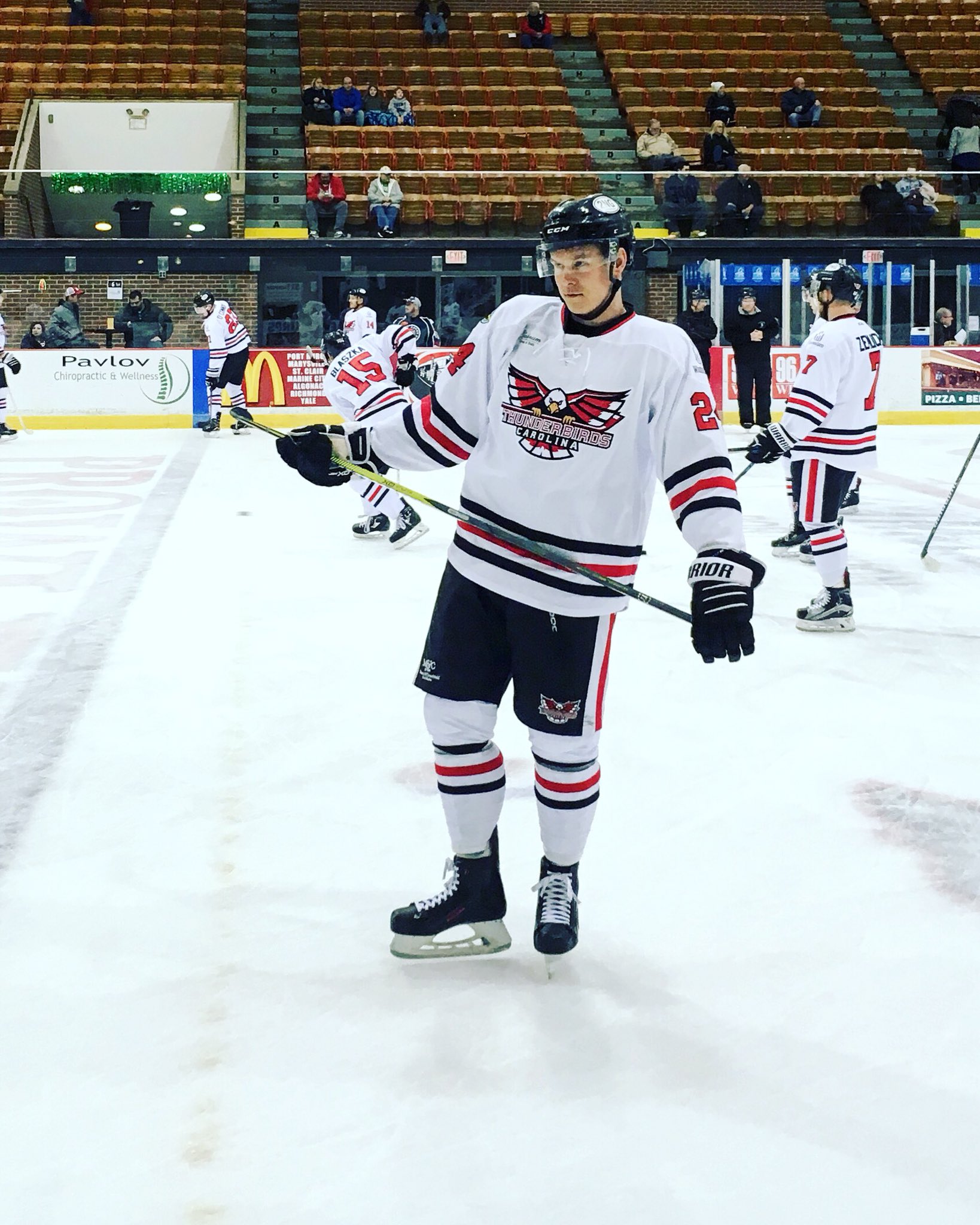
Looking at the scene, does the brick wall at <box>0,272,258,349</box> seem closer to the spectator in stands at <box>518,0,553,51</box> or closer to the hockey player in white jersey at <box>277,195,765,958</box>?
the spectator in stands at <box>518,0,553,51</box>

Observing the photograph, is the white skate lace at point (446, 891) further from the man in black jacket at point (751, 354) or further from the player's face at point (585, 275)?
the man in black jacket at point (751, 354)

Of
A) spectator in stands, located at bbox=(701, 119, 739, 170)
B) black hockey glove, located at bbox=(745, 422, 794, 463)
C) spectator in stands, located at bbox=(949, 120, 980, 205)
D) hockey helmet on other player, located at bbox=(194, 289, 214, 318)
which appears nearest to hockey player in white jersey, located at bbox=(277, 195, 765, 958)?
black hockey glove, located at bbox=(745, 422, 794, 463)

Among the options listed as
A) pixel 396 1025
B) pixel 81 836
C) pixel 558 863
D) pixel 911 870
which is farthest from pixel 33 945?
pixel 911 870

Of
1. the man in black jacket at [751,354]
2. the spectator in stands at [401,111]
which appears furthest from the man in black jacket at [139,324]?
the man in black jacket at [751,354]

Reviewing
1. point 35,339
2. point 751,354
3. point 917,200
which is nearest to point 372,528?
point 751,354

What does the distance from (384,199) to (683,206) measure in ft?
11.9

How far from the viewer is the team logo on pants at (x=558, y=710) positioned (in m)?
2.19

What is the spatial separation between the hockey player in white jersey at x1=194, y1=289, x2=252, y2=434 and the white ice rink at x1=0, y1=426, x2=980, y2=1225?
28.2 ft

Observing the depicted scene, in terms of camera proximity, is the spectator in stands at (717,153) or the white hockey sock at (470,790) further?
the spectator in stands at (717,153)

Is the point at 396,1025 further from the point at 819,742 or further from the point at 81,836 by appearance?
the point at 819,742

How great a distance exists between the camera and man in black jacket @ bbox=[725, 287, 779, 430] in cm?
1251

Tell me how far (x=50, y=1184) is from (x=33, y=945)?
745 mm

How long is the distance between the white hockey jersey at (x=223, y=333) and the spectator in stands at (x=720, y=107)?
8.48 m

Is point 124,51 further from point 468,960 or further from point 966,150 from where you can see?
point 468,960
